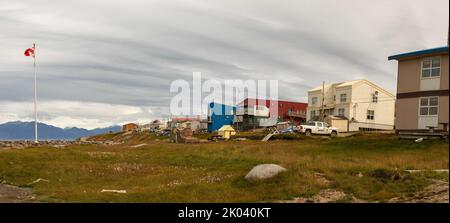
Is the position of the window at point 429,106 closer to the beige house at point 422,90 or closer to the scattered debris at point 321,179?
the beige house at point 422,90

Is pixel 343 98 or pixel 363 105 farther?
pixel 343 98

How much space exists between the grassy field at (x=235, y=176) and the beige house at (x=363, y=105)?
39597 mm

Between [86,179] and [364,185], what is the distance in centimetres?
1867

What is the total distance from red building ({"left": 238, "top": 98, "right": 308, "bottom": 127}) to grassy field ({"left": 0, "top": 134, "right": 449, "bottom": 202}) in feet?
233

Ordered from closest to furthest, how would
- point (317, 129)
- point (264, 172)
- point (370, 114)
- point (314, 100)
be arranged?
point (264, 172) → point (317, 129) → point (370, 114) → point (314, 100)

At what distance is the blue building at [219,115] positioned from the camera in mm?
121188

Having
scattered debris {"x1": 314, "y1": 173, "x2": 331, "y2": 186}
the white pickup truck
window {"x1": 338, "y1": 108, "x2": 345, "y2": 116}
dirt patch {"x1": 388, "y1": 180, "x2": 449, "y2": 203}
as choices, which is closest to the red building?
window {"x1": 338, "y1": 108, "x2": 345, "y2": 116}

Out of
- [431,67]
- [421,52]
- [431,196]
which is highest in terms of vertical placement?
[421,52]

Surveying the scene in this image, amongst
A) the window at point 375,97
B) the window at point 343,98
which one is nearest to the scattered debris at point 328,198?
the window at point 343,98

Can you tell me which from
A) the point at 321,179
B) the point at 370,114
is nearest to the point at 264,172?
the point at 321,179

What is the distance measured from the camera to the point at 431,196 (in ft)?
51.3

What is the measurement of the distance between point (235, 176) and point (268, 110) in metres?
94.3

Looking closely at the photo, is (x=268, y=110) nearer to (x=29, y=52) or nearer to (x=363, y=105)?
(x=363, y=105)

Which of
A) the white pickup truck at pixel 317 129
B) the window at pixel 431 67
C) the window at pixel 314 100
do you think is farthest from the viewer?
the window at pixel 314 100
